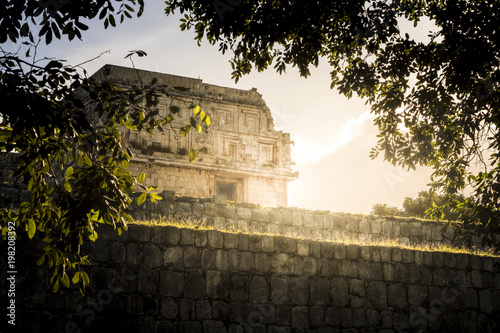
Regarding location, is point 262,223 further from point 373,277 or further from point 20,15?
point 20,15

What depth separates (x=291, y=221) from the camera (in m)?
16.2

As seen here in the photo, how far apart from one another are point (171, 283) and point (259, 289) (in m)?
1.55

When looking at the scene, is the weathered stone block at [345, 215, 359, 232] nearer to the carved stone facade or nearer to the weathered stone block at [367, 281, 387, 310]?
the weathered stone block at [367, 281, 387, 310]

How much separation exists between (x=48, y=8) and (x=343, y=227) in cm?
1322

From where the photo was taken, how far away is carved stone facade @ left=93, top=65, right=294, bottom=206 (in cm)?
2492

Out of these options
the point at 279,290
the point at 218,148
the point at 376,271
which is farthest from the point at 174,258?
the point at 218,148

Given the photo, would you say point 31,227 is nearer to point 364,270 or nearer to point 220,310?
point 220,310

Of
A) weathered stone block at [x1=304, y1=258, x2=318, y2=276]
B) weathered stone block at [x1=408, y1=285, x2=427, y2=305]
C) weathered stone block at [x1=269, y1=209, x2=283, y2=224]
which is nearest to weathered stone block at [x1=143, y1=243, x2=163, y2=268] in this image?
weathered stone block at [x1=304, y1=258, x2=318, y2=276]

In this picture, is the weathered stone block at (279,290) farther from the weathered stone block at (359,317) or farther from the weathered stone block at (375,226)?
the weathered stone block at (375,226)

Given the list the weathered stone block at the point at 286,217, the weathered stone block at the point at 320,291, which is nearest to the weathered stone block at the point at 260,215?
the weathered stone block at the point at 286,217

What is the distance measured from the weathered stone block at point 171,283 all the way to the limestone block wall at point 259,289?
17mm

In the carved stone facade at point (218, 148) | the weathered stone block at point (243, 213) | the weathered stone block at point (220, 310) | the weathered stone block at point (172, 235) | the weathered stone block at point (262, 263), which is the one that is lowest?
the weathered stone block at point (220, 310)

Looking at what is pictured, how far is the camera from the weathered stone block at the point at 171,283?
8133 mm

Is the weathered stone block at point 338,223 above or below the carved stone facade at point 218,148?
below
